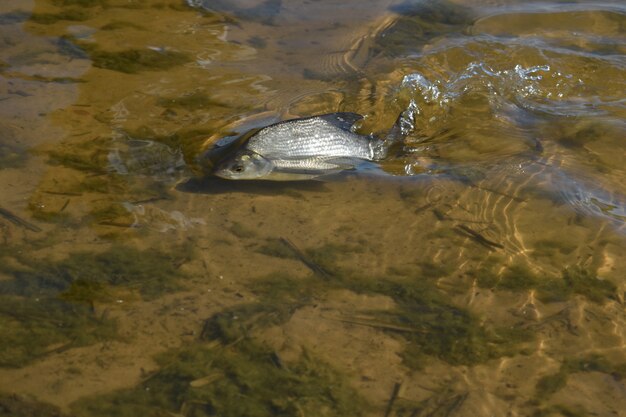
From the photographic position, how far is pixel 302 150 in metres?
6.12

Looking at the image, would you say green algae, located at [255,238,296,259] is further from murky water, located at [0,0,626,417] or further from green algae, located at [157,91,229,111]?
green algae, located at [157,91,229,111]

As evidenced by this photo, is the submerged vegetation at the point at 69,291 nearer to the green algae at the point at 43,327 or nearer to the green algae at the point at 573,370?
the green algae at the point at 43,327

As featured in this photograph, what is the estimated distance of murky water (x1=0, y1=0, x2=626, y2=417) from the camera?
4.31 meters

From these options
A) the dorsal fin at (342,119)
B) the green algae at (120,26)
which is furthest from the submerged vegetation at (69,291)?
the green algae at (120,26)

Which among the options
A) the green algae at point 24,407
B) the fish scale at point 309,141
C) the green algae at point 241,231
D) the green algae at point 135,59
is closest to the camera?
the green algae at point 24,407

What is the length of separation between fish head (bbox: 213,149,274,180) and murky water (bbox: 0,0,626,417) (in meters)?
0.10

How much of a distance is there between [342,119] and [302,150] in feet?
1.62

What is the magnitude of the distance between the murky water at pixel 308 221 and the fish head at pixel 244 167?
0.10 m

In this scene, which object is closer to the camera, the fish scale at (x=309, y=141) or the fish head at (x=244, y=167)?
the fish head at (x=244, y=167)

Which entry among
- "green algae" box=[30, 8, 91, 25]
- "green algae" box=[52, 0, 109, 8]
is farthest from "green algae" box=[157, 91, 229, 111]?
"green algae" box=[52, 0, 109, 8]

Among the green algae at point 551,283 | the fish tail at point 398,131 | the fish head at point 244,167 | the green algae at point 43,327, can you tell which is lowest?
the green algae at point 43,327

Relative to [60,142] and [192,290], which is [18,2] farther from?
[192,290]

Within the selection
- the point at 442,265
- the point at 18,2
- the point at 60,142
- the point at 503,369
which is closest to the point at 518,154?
the point at 442,265

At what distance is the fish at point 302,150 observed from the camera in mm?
5914
